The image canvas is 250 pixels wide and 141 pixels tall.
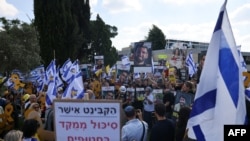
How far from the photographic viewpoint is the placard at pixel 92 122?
5.23 m

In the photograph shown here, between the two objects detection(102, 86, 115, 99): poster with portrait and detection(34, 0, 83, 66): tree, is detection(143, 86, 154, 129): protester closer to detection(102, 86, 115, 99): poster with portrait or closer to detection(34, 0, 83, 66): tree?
detection(102, 86, 115, 99): poster with portrait

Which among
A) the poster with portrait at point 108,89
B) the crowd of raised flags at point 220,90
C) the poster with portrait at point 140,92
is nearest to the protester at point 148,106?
the poster with portrait at point 140,92

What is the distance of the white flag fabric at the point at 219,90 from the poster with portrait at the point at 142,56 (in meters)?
14.0

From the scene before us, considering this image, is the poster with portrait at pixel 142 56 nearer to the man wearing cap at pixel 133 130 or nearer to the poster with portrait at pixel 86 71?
the poster with portrait at pixel 86 71

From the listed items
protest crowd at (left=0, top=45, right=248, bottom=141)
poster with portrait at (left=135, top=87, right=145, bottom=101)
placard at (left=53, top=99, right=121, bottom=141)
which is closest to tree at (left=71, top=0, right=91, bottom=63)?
protest crowd at (left=0, top=45, right=248, bottom=141)

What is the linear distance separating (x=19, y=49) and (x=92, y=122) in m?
24.4

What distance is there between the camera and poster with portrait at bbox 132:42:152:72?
17719 mm

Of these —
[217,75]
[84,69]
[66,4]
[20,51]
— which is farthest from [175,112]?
[66,4]

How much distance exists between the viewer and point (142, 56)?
17.8 meters

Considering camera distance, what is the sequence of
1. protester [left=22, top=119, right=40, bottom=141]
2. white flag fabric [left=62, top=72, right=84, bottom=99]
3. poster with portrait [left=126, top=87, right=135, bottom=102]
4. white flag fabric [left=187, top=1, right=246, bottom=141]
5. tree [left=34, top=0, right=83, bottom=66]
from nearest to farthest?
white flag fabric [left=187, top=1, right=246, bottom=141] < protester [left=22, top=119, right=40, bottom=141] < white flag fabric [left=62, top=72, right=84, bottom=99] < poster with portrait [left=126, top=87, right=135, bottom=102] < tree [left=34, top=0, right=83, bottom=66]

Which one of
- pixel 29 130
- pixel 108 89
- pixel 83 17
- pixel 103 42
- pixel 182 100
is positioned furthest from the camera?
pixel 103 42

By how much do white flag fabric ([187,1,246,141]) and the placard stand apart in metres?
1.75

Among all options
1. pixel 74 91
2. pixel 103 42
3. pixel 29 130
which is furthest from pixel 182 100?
pixel 103 42

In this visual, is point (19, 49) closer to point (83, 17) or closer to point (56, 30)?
point (56, 30)
